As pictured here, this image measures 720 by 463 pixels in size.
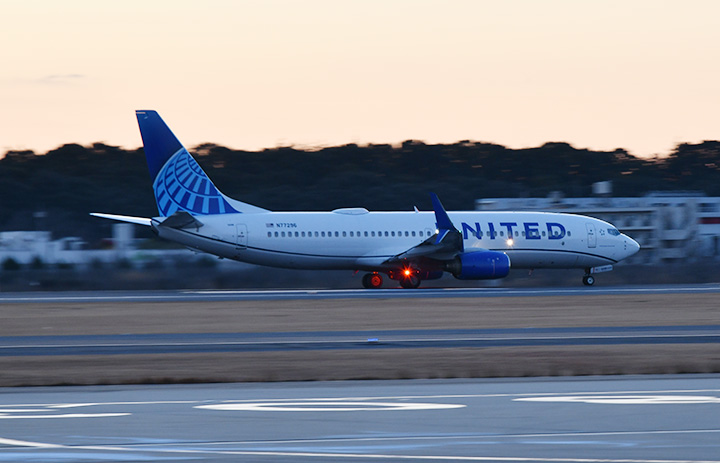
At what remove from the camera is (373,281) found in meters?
45.1

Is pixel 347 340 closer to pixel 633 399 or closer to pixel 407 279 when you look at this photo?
pixel 633 399

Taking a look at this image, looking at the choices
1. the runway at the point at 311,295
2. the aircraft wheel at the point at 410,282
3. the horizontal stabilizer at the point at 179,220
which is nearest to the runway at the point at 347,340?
the runway at the point at 311,295

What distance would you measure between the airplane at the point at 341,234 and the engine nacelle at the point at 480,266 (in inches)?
1.6

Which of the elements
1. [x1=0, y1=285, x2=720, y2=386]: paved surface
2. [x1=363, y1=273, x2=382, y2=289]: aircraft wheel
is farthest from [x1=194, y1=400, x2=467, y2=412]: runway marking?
[x1=363, y1=273, x2=382, y2=289]: aircraft wheel

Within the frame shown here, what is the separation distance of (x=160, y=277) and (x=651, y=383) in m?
38.2

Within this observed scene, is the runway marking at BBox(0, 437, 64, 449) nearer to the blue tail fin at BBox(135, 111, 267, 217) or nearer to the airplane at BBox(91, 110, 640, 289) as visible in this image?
the airplane at BBox(91, 110, 640, 289)

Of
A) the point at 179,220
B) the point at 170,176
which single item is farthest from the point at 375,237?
the point at 170,176

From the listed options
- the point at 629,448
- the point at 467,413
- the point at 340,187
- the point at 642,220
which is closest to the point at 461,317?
the point at 467,413

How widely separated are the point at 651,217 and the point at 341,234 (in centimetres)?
6462

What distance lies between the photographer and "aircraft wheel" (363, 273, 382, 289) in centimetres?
4509

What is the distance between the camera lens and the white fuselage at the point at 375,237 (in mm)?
42469

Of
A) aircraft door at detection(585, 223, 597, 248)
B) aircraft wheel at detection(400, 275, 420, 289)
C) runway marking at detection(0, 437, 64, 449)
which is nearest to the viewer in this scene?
runway marking at detection(0, 437, 64, 449)

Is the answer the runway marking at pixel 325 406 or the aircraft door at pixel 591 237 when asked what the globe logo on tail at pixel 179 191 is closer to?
the aircraft door at pixel 591 237

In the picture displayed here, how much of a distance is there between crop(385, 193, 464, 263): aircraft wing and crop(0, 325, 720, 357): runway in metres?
18.0
